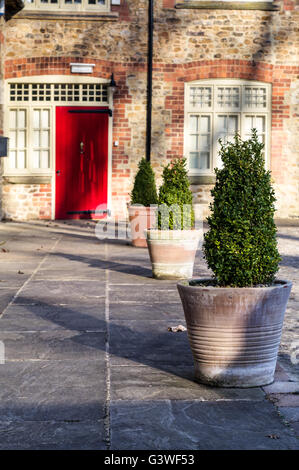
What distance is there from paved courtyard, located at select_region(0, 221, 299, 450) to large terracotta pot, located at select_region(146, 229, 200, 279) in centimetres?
25

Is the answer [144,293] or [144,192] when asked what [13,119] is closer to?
[144,192]

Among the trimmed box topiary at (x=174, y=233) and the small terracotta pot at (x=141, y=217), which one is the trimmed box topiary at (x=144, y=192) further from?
the trimmed box topiary at (x=174, y=233)

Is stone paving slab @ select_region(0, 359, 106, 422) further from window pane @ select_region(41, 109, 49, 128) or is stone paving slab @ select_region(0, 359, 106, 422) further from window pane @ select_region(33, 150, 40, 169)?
window pane @ select_region(41, 109, 49, 128)

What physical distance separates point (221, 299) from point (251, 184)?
863 millimetres

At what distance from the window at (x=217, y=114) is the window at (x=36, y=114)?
2154 millimetres

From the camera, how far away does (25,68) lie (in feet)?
56.0

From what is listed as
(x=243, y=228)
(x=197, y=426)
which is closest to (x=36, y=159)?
(x=243, y=228)

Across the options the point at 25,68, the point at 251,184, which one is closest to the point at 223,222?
the point at 251,184

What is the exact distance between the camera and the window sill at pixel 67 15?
16.9 meters

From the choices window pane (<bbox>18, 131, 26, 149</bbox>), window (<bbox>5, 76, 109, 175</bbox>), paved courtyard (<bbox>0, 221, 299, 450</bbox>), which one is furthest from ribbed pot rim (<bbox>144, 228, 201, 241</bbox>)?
window pane (<bbox>18, 131, 26, 149</bbox>)

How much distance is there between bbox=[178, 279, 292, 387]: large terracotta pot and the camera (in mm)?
4609

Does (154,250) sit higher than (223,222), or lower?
lower

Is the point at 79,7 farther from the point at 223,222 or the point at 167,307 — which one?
the point at 223,222

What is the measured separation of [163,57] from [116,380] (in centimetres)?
1346
